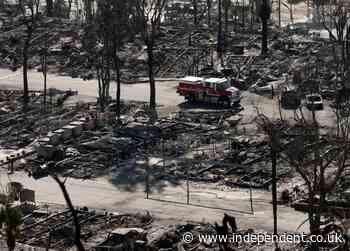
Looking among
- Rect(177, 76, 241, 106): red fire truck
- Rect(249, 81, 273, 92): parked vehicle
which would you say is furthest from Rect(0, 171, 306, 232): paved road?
Rect(249, 81, 273, 92): parked vehicle

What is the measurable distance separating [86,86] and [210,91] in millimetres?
10566

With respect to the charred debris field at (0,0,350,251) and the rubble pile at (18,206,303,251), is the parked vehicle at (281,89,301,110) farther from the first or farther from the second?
the rubble pile at (18,206,303,251)

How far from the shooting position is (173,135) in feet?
160

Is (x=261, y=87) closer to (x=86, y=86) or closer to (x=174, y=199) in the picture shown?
(x=86, y=86)

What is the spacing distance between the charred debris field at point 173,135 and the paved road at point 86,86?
15cm

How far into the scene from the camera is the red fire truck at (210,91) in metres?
54.5

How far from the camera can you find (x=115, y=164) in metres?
44.6

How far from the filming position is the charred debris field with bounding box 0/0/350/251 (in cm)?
3409

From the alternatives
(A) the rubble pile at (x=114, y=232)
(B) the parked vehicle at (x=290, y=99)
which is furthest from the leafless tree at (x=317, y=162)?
(B) the parked vehicle at (x=290, y=99)

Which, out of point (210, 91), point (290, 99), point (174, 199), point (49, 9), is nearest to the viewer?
point (174, 199)

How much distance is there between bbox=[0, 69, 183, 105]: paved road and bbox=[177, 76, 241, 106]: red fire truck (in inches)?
51.9

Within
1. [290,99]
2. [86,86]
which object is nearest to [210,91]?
[290,99]

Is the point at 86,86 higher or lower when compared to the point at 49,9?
lower

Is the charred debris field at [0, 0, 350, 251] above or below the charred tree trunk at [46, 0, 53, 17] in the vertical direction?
below
